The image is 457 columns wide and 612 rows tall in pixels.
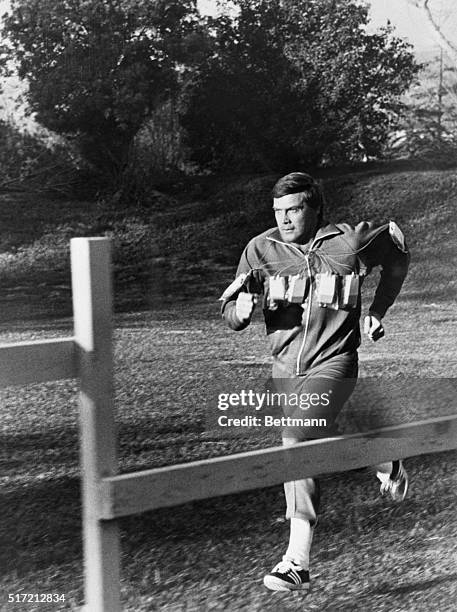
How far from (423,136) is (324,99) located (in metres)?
0.39

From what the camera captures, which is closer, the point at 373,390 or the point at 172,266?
the point at 172,266

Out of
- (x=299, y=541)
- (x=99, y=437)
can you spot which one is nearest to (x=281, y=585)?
(x=299, y=541)

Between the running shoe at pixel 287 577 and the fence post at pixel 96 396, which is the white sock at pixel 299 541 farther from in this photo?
the fence post at pixel 96 396

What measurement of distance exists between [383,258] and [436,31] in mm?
786

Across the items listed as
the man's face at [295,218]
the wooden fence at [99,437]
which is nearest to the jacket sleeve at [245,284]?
the man's face at [295,218]

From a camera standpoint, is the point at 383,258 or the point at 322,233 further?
the point at 383,258

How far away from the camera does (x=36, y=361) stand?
1723mm

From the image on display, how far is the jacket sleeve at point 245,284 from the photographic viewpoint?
89.2 inches

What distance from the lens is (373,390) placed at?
2656 mm

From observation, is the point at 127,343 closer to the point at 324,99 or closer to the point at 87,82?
the point at 87,82

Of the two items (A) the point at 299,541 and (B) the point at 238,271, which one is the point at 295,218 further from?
(A) the point at 299,541

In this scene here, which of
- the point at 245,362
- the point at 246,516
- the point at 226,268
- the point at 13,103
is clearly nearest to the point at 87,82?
the point at 13,103

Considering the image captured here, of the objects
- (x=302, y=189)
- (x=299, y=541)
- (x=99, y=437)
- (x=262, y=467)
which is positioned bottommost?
(x=299, y=541)

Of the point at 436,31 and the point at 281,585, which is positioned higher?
the point at 436,31
